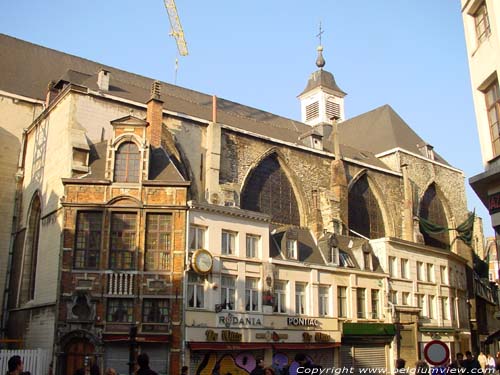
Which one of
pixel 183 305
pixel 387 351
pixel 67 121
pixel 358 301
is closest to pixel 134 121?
pixel 67 121

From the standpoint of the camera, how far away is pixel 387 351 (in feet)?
84.3

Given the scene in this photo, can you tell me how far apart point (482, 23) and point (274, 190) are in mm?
16999

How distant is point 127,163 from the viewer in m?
20.0

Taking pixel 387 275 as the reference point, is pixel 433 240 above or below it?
above

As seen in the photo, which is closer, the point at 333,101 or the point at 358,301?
the point at 358,301

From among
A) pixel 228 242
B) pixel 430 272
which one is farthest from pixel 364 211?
pixel 228 242

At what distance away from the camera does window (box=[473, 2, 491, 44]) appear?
12980mm

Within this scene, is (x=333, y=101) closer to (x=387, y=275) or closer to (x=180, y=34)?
(x=180, y=34)

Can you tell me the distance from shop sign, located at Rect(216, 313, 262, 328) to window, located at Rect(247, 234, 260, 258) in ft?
7.34

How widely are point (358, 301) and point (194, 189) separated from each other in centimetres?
859

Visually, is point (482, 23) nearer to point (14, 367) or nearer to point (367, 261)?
point (14, 367)

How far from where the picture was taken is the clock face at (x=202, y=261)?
63.6ft

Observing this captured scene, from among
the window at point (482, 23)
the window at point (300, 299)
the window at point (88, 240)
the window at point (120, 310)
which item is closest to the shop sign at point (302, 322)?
the window at point (300, 299)

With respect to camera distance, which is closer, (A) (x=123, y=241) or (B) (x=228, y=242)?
(A) (x=123, y=241)
